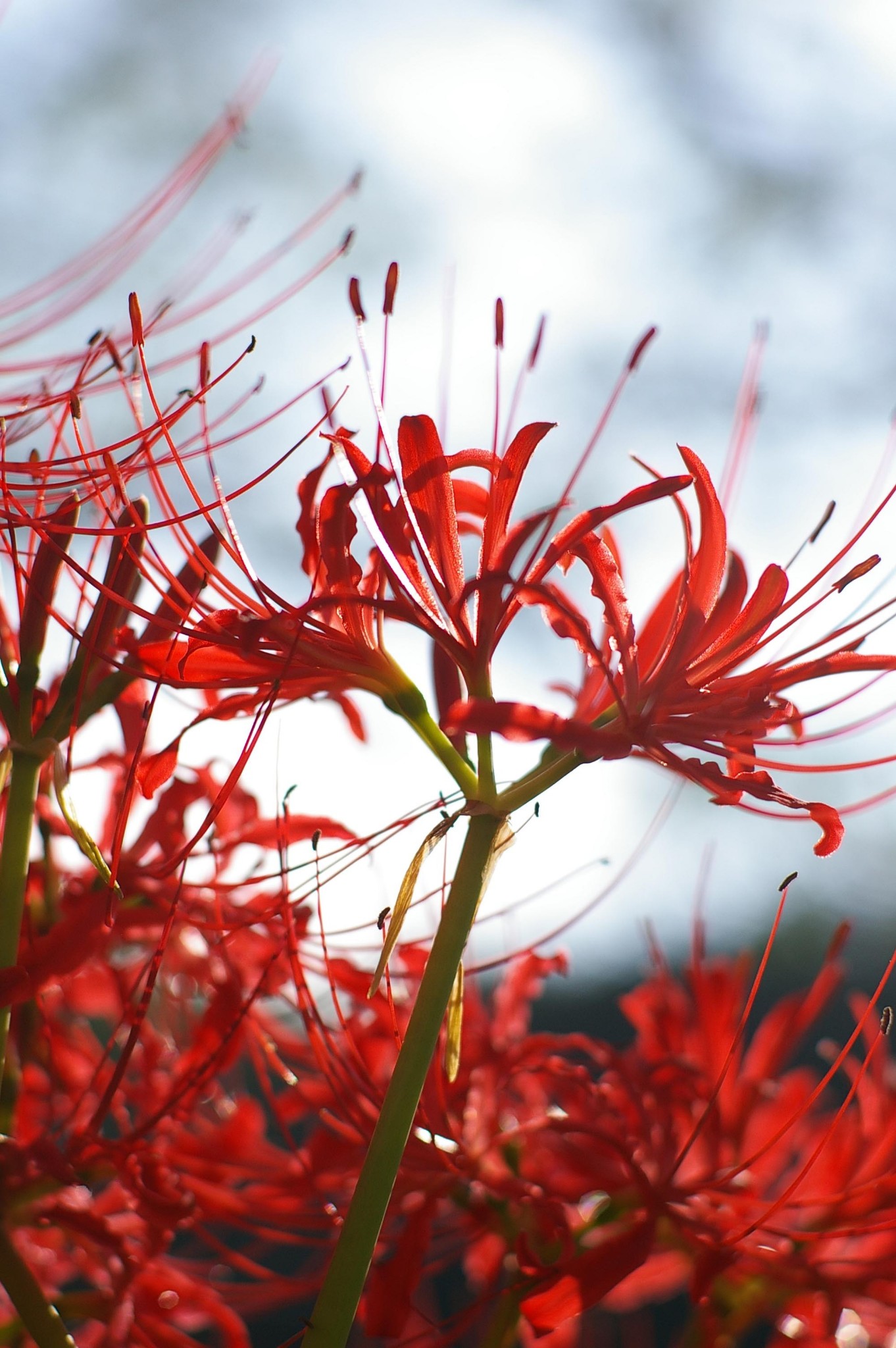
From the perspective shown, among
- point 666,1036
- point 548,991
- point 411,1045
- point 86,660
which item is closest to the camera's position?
point 411,1045

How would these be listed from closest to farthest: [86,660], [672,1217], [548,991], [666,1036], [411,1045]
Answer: [411,1045], [86,660], [672,1217], [666,1036], [548,991]

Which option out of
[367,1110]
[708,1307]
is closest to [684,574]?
[367,1110]

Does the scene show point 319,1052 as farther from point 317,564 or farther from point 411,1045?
point 317,564

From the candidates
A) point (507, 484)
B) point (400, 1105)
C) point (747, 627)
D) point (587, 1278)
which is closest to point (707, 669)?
point (747, 627)

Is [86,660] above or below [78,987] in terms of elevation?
above

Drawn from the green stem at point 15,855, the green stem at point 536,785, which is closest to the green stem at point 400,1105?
the green stem at point 536,785

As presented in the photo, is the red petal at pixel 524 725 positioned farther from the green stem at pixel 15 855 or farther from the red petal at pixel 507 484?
the green stem at pixel 15 855

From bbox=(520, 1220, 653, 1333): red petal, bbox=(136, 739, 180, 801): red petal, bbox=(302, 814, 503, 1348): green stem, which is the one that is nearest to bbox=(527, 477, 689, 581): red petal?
bbox=(302, 814, 503, 1348): green stem
